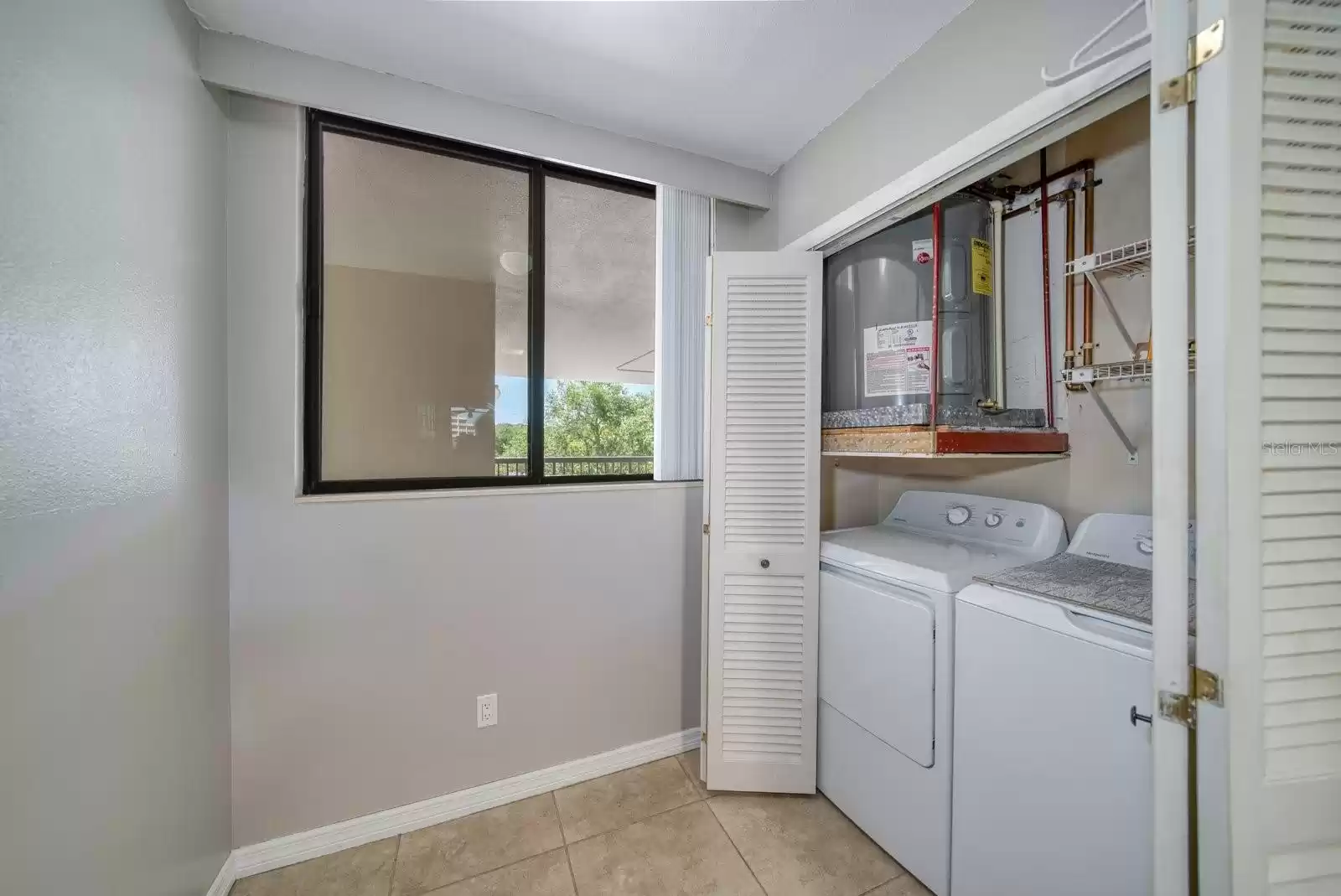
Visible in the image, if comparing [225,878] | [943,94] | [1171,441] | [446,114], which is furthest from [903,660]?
[446,114]

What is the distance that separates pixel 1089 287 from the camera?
1566 millimetres

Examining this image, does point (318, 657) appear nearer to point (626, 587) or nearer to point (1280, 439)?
point (626, 587)

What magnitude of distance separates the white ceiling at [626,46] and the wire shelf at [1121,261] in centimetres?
80

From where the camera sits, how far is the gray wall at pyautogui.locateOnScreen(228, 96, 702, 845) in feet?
4.85

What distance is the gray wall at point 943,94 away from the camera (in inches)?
43.3

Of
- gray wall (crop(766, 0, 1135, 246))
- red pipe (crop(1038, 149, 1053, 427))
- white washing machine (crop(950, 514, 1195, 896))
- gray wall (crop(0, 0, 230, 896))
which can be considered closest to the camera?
gray wall (crop(0, 0, 230, 896))

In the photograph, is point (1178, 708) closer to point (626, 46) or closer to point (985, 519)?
point (985, 519)

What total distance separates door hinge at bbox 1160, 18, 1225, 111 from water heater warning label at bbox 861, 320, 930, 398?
2.90ft

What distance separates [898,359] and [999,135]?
2.20 feet

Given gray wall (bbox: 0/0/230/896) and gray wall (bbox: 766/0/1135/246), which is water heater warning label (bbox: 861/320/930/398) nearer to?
gray wall (bbox: 766/0/1135/246)

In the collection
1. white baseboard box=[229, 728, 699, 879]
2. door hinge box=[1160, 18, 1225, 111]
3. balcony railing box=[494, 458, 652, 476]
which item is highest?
door hinge box=[1160, 18, 1225, 111]

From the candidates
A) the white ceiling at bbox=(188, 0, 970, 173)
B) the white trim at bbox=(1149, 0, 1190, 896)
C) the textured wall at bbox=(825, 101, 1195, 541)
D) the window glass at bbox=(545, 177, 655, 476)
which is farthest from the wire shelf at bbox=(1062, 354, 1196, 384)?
the window glass at bbox=(545, 177, 655, 476)

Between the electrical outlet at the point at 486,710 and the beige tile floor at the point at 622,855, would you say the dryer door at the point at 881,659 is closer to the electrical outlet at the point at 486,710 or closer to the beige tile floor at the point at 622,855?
the beige tile floor at the point at 622,855

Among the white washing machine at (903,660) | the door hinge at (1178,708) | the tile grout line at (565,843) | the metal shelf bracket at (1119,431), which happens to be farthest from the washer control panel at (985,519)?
the tile grout line at (565,843)
